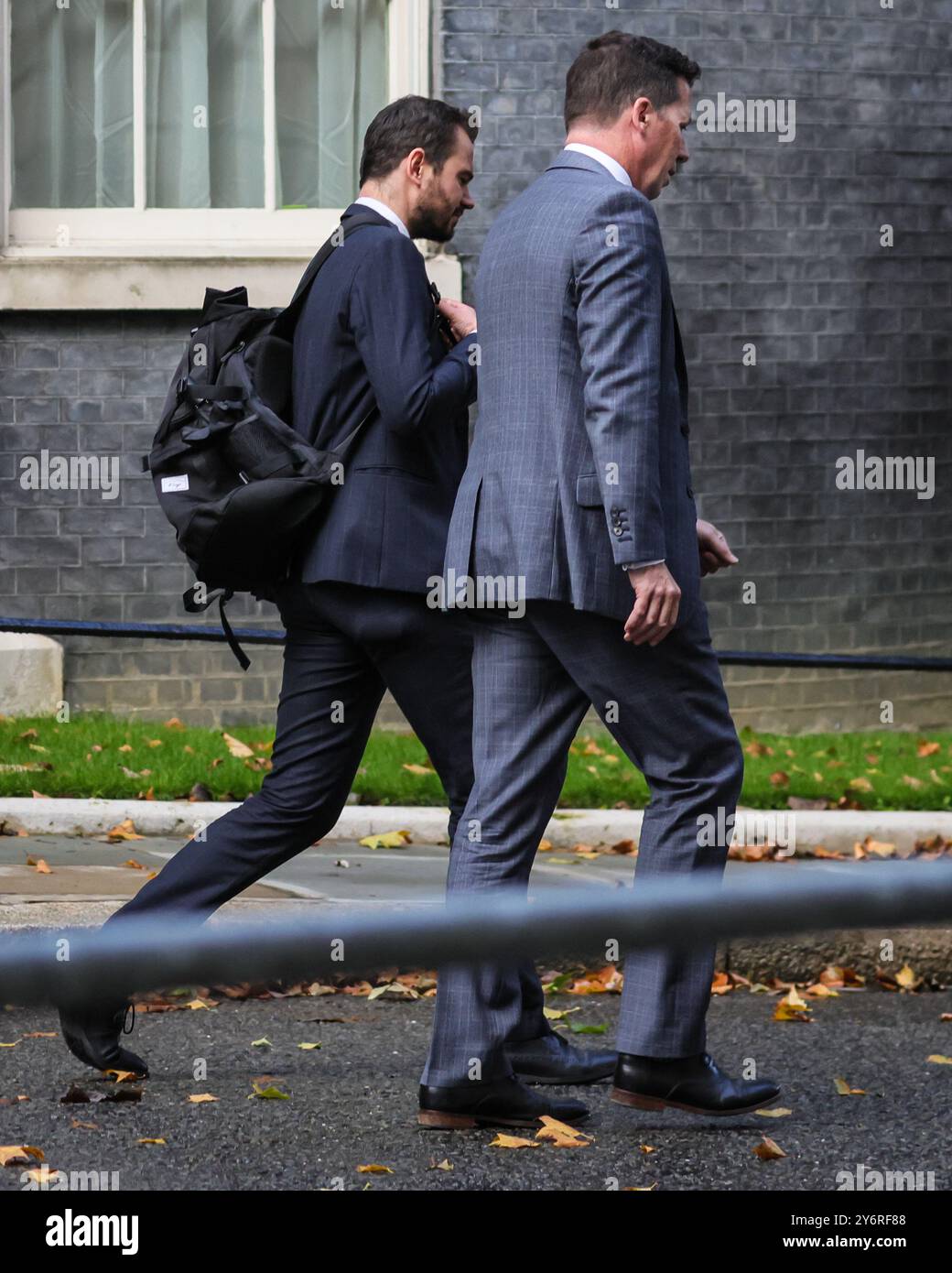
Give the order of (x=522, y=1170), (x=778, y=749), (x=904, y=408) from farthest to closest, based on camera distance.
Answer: (x=904, y=408) < (x=778, y=749) < (x=522, y=1170)

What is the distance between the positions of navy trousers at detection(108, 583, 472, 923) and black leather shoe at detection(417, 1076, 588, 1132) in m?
0.66

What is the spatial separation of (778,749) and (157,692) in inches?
119

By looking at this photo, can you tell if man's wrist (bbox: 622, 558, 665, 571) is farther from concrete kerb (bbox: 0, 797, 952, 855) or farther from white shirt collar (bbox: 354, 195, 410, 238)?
concrete kerb (bbox: 0, 797, 952, 855)

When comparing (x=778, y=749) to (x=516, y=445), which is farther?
(x=778, y=749)

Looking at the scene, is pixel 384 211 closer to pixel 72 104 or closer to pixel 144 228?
pixel 144 228

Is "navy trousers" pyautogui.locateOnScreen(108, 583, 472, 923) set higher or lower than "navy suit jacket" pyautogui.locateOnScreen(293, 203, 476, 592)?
lower

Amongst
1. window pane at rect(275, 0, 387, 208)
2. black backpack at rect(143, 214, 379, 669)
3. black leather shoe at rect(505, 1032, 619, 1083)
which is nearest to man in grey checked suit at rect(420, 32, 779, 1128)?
black leather shoe at rect(505, 1032, 619, 1083)

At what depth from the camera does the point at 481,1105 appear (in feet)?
13.1

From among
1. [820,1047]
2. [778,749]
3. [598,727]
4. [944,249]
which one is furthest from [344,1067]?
[944,249]

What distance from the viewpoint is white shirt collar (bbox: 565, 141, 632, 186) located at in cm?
399

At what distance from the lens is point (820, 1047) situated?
4.91 metres

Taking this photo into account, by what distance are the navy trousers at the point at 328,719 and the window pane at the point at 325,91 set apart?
5791 millimetres

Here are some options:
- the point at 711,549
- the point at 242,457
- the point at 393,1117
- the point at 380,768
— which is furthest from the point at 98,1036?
the point at 380,768

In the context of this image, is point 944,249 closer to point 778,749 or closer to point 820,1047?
point 778,749
